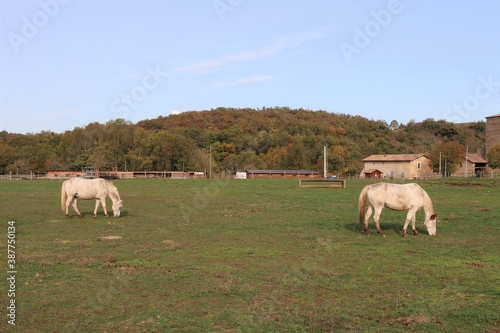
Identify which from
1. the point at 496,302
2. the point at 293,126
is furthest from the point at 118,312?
the point at 293,126

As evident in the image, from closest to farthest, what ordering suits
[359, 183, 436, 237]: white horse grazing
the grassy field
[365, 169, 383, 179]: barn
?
the grassy field < [359, 183, 436, 237]: white horse grazing < [365, 169, 383, 179]: barn

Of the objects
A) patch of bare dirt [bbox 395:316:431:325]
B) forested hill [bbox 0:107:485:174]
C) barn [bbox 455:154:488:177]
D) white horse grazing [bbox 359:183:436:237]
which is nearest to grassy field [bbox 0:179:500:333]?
patch of bare dirt [bbox 395:316:431:325]

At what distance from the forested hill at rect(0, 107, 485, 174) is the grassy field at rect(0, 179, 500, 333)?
72.6m

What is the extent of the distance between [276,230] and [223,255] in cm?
450

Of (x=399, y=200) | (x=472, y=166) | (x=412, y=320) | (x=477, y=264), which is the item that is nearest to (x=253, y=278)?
(x=412, y=320)

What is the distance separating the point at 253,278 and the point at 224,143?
10010 cm

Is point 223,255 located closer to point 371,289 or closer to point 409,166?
point 371,289

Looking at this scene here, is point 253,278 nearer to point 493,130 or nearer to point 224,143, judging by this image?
point 493,130

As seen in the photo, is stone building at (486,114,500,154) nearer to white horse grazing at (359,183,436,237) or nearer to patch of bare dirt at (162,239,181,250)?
white horse grazing at (359,183,436,237)

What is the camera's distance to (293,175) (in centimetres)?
9106

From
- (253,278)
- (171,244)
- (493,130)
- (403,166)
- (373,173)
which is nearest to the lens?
(253,278)

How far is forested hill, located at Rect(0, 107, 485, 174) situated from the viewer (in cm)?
9231

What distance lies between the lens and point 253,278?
8836mm

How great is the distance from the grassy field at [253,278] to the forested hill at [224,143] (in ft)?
238
